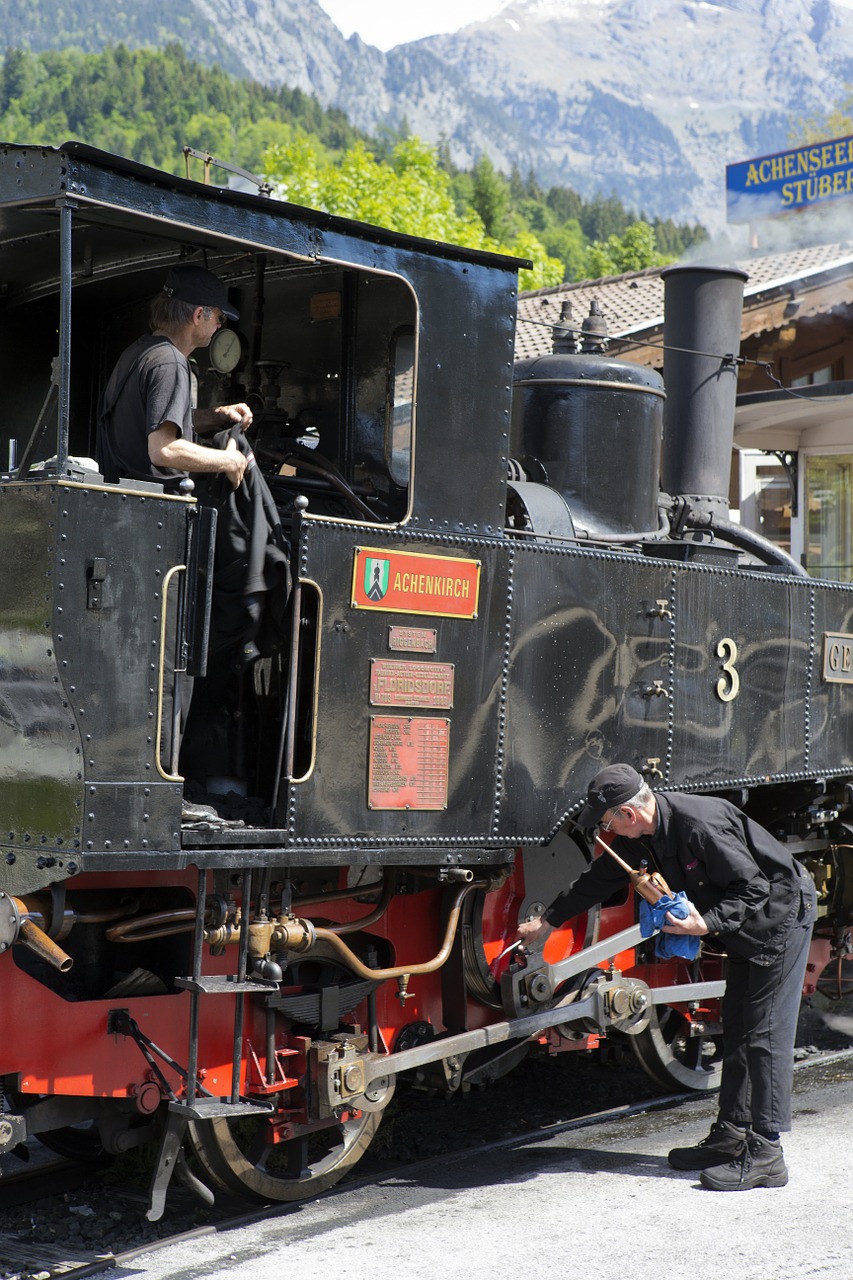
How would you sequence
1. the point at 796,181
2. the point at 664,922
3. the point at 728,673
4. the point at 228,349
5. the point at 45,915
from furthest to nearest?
the point at 796,181
the point at 728,673
the point at 228,349
the point at 664,922
the point at 45,915

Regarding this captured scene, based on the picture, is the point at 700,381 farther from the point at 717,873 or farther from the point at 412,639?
the point at 412,639

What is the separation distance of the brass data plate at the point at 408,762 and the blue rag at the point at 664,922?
88cm

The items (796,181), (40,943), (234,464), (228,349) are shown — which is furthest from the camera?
(796,181)

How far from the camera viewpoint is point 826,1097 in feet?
19.8

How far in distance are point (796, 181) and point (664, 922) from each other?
2045 cm

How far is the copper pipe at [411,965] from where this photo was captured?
14.6 ft

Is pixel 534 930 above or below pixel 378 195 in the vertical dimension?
below

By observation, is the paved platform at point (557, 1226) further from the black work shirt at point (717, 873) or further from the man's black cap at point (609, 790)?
the man's black cap at point (609, 790)

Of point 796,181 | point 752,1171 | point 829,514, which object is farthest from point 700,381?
point 796,181

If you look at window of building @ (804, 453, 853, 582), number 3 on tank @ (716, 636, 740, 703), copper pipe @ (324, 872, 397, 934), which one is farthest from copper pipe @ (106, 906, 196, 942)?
window of building @ (804, 453, 853, 582)

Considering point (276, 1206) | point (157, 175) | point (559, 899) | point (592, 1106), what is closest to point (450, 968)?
point (559, 899)

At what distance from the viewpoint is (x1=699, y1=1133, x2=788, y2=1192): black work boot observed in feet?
15.7

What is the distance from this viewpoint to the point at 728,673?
18.6ft

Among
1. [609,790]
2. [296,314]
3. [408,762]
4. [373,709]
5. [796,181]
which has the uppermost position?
[796,181]
